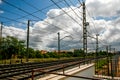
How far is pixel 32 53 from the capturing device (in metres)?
97.4

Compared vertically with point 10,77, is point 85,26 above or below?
above

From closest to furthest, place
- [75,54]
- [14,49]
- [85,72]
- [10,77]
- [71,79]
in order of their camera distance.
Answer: [71,79]
[10,77]
[85,72]
[14,49]
[75,54]

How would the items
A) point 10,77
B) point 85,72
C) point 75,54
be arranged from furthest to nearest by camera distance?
point 75,54, point 85,72, point 10,77

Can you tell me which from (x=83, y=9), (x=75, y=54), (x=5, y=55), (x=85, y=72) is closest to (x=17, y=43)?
(x=5, y=55)

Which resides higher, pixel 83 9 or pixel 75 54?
pixel 83 9

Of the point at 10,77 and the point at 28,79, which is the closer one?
the point at 28,79

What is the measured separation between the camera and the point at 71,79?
15.6 meters

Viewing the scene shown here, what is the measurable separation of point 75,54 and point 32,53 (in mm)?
37339

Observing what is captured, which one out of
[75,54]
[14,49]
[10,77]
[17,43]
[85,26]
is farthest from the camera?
[75,54]

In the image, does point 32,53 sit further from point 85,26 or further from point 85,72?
point 85,72

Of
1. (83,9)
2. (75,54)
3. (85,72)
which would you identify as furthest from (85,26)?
(75,54)

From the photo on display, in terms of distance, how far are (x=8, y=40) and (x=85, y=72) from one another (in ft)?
258

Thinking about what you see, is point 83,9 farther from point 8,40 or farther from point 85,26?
point 8,40

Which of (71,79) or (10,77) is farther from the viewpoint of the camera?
(10,77)
